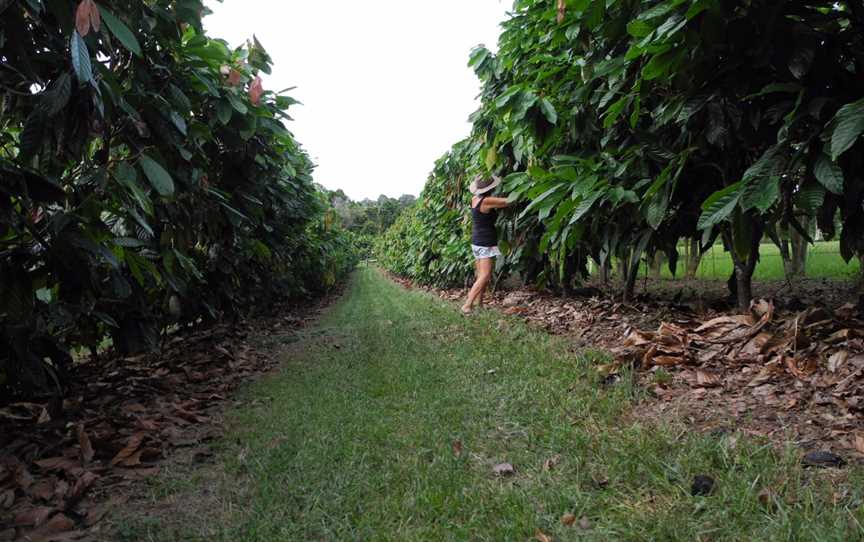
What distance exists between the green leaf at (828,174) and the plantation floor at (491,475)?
41.5 inches

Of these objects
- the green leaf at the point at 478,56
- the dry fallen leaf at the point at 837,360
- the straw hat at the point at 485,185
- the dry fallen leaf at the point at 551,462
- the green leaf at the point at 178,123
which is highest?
the green leaf at the point at 478,56

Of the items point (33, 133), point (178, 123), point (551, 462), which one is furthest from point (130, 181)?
point (551, 462)

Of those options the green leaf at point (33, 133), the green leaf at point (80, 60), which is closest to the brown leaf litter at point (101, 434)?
the green leaf at point (33, 133)

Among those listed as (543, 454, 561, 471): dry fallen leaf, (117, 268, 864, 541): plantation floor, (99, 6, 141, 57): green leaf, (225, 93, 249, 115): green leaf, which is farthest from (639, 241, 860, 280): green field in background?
(99, 6, 141, 57): green leaf

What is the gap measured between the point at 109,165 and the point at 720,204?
2.65 metres

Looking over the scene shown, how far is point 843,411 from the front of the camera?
1.95 metres

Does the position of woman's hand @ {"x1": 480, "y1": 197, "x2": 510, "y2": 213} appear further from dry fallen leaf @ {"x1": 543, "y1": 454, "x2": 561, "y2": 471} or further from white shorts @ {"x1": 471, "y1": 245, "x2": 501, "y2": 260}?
dry fallen leaf @ {"x1": 543, "y1": 454, "x2": 561, "y2": 471}

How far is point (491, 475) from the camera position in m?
2.00

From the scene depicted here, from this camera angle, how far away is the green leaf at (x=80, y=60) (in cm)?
130

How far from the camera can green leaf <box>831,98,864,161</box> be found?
181 cm

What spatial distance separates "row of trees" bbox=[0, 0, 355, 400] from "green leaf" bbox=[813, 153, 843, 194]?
2.58 meters

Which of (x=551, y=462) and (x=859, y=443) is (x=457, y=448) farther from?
(x=859, y=443)

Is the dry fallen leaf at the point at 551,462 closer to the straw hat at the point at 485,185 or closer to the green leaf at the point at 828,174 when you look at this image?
the green leaf at the point at 828,174

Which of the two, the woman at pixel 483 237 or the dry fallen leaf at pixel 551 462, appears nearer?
the dry fallen leaf at pixel 551 462
